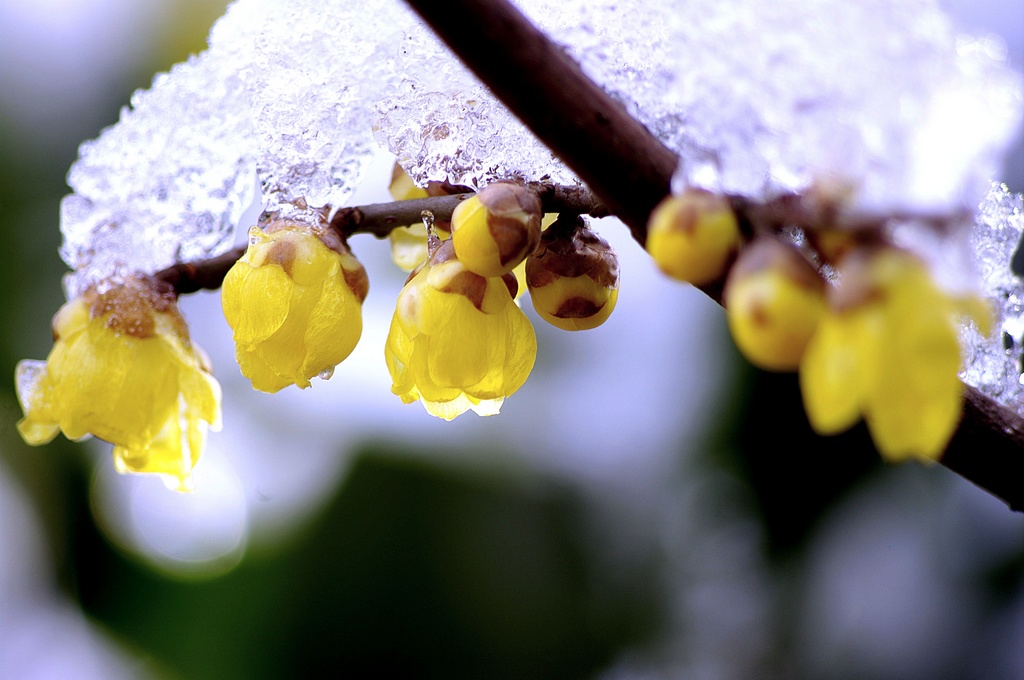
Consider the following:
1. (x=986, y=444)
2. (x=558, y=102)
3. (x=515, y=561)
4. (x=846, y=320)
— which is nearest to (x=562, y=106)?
(x=558, y=102)

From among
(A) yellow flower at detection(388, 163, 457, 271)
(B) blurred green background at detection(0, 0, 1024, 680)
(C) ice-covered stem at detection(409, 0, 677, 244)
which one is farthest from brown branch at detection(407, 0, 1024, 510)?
(B) blurred green background at detection(0, 0, 1024, 680)

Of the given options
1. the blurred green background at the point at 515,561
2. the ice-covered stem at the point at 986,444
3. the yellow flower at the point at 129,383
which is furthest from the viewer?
the blurred green background at the point at 515,561

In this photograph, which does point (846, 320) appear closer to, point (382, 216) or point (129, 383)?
point (382, 216)

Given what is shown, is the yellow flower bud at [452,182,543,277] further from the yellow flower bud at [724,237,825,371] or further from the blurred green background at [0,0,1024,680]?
the blurred green background at [0,0,1024,680]

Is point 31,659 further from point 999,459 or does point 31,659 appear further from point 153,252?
point 999,459

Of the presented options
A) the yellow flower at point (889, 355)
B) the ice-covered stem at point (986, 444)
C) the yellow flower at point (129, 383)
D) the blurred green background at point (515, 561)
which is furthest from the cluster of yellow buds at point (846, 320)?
the blurred green background at point (515, 561)

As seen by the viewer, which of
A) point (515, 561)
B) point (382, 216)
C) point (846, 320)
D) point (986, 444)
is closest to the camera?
point (846, 320)

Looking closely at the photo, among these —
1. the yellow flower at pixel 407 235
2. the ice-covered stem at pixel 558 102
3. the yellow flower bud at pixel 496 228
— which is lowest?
the yellow flower at pixel 407 235

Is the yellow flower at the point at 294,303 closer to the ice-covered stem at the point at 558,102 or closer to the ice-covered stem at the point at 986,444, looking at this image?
the ice-covered stem at the point at 558,102

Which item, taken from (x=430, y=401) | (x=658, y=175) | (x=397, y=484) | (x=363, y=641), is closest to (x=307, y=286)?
(x=430, y=401)

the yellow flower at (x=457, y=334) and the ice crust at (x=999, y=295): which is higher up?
the ice crust at (x=999, y=295)
